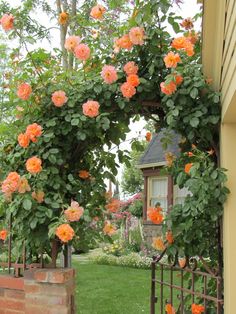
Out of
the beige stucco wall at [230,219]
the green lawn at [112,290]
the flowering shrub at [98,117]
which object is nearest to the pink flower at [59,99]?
the flowering shrub at [98,117]

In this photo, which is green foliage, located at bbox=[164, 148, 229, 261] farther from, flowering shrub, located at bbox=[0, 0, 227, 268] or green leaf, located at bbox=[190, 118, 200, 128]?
green leaf, located at bbox=[190, 118, 200, 128]

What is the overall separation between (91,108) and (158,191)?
10.2 meters

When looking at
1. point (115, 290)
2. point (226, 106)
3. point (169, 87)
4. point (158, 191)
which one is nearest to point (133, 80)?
point (169, 87)

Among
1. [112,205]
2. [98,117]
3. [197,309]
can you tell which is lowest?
[197,309]

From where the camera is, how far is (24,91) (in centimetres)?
343

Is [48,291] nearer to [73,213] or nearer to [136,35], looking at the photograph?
[73,213]

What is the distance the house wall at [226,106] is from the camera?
266 cm

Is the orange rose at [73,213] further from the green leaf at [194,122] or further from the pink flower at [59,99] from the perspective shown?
the green leaf at [194,122]

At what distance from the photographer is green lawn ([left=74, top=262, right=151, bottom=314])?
631 centimetres

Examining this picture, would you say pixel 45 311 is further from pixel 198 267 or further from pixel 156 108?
pixel 156 108

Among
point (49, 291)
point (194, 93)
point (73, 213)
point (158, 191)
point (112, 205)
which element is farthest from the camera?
point (158, 191)

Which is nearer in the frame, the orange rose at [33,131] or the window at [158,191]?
the orange rose at [33,131]

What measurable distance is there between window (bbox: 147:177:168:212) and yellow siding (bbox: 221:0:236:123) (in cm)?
1017

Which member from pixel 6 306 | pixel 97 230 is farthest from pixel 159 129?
pixel 6 306
